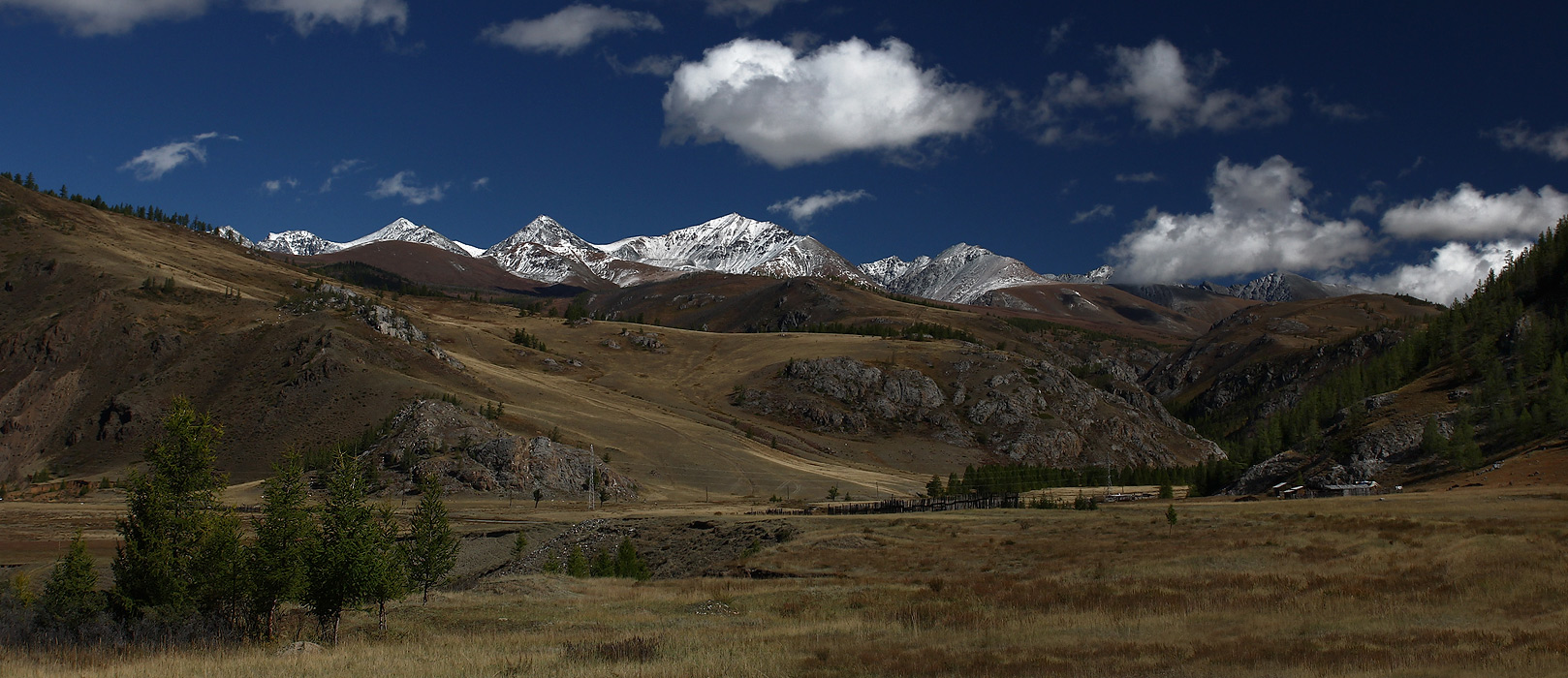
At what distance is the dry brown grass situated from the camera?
21625mm

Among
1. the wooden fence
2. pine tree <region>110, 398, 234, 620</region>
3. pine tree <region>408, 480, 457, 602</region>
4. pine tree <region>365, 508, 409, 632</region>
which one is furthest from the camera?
the wooden fence

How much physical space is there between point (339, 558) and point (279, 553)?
1698 mm

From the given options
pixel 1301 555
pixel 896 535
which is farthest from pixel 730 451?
pixel 1301 555

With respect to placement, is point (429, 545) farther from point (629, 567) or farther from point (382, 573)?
point (382, 573)

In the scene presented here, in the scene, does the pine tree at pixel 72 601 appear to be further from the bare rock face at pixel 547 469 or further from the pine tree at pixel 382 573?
the bare rock face at pixel 547 469

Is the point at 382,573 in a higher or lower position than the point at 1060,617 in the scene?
higher

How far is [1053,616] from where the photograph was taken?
29.1 m

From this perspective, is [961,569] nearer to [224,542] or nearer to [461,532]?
[224,542]

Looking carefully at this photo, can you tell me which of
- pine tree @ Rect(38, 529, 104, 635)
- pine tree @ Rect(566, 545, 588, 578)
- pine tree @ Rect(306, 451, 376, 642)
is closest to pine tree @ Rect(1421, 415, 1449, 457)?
pine tree @ Rect(566, 545, 588, 578)

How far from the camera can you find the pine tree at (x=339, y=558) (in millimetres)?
29422

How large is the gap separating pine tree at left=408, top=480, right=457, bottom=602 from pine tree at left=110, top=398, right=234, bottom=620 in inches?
876

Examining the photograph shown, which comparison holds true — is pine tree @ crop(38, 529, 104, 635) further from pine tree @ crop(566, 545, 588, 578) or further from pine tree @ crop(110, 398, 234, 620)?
pine tree @ crop(566, 545, 588, 578)

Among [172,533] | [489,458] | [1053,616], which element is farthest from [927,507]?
[172,533]

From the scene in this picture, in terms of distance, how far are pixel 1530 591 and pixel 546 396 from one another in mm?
181557
